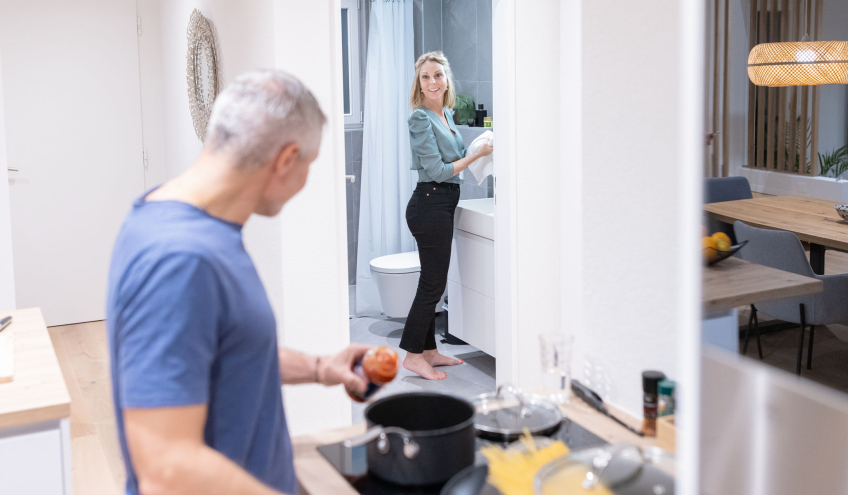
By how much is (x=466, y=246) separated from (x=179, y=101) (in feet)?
6.25

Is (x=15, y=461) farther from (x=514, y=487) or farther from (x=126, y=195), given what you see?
(x=126, y=195)

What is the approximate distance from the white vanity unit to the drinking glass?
2202 millimetres

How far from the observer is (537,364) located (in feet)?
11.1

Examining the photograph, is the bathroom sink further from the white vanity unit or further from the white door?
the white door

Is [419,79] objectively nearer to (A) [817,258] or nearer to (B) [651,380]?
(B) [651,380]

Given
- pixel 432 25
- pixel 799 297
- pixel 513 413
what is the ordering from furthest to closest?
pixel 432 25, pixel 513 413, pixel 799 297

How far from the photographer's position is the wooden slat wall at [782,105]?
0.73 m

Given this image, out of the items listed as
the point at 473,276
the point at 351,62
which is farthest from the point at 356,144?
the point at 473,276

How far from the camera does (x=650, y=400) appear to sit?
1350mm

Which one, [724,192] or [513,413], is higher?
[724,192]

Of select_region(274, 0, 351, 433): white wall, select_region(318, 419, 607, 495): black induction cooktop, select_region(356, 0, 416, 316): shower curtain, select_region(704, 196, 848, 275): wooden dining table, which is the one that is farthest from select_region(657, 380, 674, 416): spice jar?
select_region(356, 0, 416, 316): shower curtain

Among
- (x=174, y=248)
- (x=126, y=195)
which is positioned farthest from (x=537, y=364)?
(x=126, y=195)

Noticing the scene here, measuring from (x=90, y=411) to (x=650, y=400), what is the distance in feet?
10.4

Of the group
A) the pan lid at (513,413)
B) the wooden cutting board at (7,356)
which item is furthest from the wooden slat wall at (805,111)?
the wooden cutting board at (7,356)
